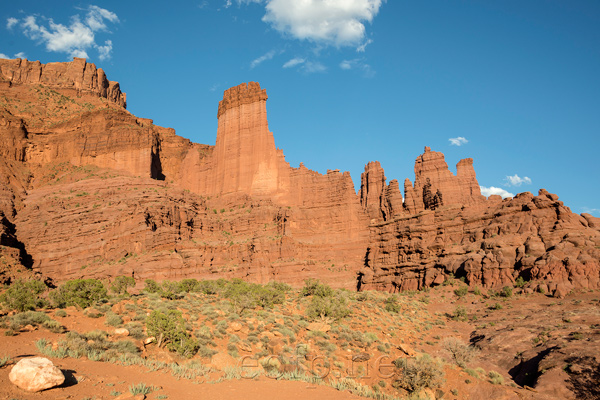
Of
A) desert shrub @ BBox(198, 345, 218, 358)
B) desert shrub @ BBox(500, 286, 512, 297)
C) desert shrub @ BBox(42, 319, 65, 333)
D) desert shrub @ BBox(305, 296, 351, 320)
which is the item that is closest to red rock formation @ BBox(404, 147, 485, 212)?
desert shrub @ BBox(500, 286, 512, 297)

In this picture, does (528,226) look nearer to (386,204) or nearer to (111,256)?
(386,204)

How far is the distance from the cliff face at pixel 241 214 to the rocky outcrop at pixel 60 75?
1.80 metres

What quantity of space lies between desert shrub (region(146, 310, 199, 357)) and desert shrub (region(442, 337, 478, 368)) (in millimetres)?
14930

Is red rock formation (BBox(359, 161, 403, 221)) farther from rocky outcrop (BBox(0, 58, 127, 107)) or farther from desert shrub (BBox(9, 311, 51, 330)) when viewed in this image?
rocky outcrop (BBox(0, 58, 127, 107))

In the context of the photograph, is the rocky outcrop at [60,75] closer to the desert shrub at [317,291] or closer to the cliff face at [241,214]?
the cliff face at [241,214]

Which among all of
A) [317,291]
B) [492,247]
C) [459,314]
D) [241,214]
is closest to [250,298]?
[317,291]

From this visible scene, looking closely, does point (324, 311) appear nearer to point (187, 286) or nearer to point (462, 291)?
point (187, 286)

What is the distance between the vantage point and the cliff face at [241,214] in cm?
4956

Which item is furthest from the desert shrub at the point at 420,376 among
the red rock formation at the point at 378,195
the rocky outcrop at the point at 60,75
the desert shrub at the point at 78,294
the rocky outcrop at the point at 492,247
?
the rocky outcrop at the point at 60,75

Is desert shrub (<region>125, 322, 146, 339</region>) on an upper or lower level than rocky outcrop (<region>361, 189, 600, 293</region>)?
lower

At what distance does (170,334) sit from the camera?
59.3 ft

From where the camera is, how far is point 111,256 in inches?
2400

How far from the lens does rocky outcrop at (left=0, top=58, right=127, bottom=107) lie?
109m

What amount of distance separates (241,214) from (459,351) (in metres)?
53.5
